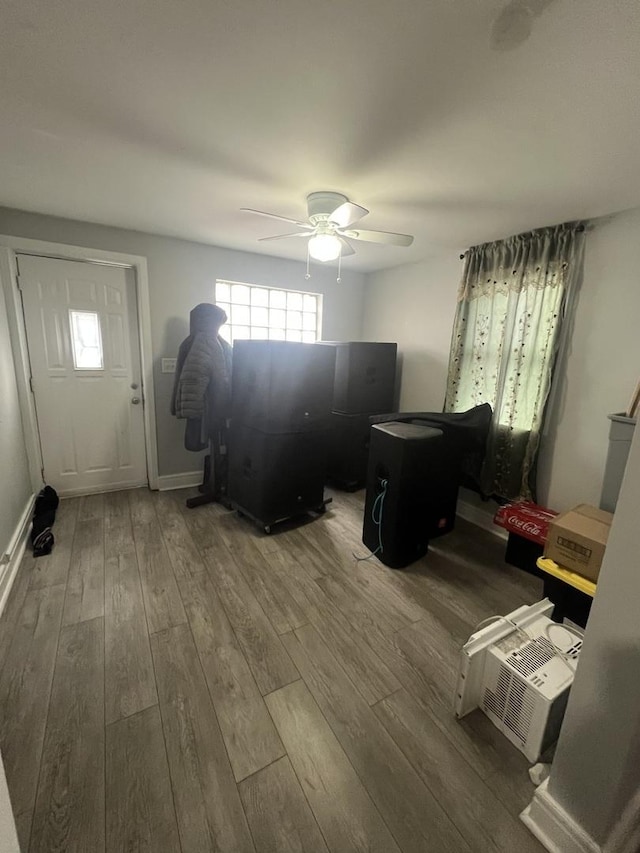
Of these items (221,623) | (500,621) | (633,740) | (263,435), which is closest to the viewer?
(633,740)

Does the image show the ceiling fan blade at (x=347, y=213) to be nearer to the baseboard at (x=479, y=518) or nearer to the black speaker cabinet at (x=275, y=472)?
the black speaker cabinet at (x=275, y=472)

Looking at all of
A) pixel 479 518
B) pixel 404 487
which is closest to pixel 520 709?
pixel 404 487

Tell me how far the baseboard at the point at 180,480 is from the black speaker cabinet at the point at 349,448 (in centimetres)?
136

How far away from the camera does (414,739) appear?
1.23 m

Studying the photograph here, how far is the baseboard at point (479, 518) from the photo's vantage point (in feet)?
8.76

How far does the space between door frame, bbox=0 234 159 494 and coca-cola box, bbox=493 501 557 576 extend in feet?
9.61

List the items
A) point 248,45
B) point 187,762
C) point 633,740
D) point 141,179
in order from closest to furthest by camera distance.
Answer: point 633,740
point 248,45
point 187,762
point 141,179

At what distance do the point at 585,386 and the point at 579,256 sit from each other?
0.83 meters

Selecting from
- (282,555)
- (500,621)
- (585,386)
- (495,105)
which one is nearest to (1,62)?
(495,105)

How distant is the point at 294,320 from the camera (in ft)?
12.2

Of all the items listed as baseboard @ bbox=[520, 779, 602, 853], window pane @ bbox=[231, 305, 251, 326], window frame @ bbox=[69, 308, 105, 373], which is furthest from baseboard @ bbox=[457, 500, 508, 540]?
window frame @ bbox=[69, 308, 105, 373]

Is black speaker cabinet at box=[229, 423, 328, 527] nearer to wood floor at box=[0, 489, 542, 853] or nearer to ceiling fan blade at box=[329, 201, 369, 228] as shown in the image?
wood floor at box=[0, 489, 542, 853]

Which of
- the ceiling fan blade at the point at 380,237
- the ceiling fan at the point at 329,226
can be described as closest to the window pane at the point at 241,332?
the ceiling fan at the point at 329,226

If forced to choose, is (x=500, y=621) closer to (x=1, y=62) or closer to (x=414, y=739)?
(x=414, y=739)
